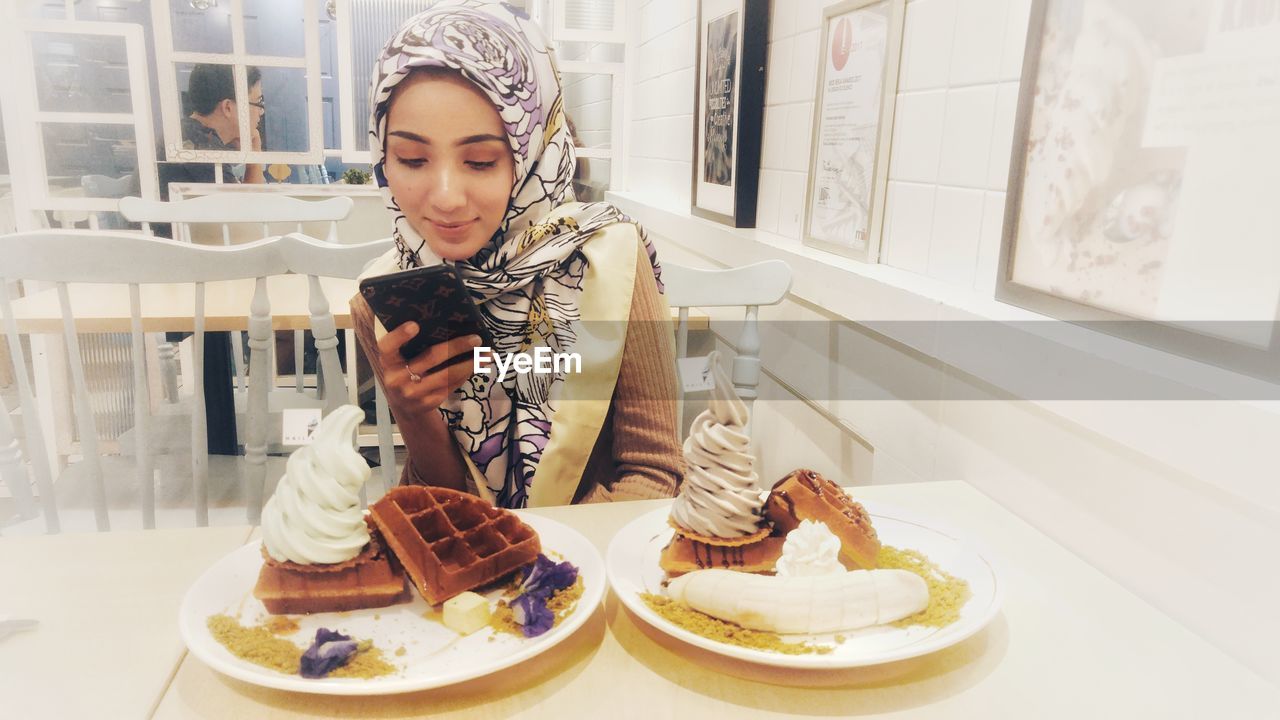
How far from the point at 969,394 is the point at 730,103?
1.12m

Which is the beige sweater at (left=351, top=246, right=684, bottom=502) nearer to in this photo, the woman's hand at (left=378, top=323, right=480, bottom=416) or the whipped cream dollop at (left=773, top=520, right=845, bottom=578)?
the woman's hand at (left=378, top=323, right=480, bottom=416)

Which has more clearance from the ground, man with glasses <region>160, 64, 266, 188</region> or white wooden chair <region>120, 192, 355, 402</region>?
man with glasses <region>160, 64, 266, 188</region>

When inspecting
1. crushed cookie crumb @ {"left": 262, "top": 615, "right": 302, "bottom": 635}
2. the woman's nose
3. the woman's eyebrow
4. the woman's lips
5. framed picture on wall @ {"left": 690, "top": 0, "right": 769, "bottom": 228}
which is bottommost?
crushed cookie crumb @ {"left": 262, "top": 615, "right": 302, "bottom": 635}

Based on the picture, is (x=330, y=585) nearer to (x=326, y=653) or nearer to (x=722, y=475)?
(x=326, y=653)

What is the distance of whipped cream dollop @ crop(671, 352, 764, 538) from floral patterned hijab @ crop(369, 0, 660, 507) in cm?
48

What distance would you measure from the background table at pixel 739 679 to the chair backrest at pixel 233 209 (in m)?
1.96

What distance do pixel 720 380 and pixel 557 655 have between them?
27 cm

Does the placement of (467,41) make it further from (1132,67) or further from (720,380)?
(1132,67)

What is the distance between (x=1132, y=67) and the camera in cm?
78

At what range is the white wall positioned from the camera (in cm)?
66

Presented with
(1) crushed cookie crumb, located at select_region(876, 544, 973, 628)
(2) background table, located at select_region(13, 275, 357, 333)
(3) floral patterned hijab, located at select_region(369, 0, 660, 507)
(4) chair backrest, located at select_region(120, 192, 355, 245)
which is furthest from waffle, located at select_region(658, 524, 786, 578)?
(4) chair backrest, located at select_region(120, 192, 355, 245)

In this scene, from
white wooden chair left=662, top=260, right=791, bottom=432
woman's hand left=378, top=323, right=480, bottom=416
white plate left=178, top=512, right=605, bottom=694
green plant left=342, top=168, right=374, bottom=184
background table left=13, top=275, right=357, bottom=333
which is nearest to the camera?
white plate left=178, top=512, right=605, bottom=694

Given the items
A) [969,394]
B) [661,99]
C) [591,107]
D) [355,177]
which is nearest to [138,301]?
[969,394]

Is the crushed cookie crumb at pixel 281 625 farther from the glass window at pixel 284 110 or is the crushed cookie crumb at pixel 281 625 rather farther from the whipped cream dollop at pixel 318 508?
the glass window at pixel 284 110
